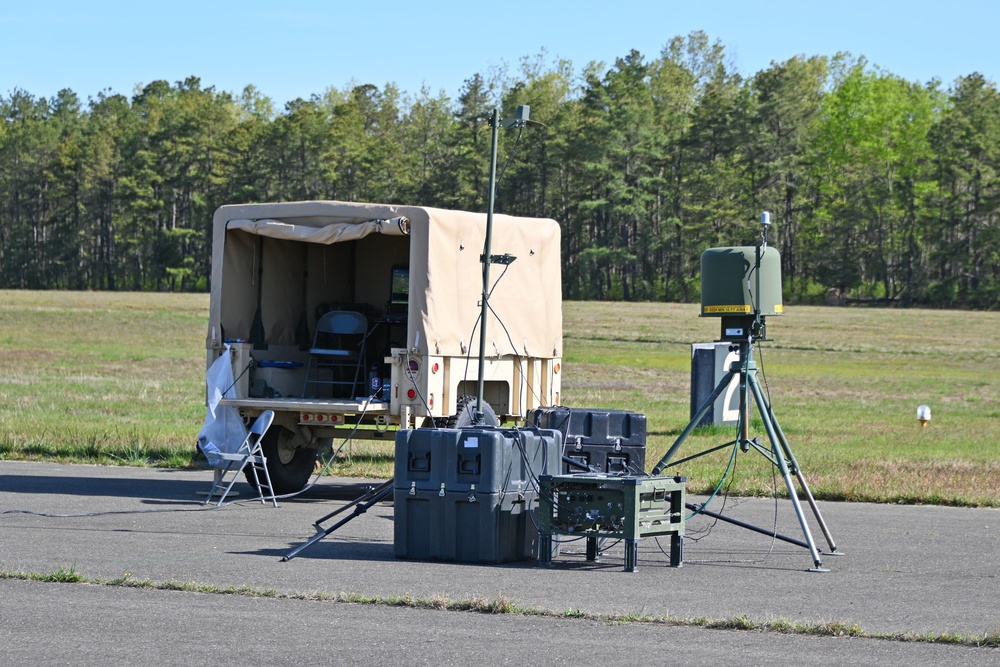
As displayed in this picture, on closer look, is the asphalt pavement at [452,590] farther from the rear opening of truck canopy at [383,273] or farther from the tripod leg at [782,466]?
the rear opening of truck canopy at [383,273]

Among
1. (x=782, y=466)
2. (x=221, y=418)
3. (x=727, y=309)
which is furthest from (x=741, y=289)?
(x=221, y=418)

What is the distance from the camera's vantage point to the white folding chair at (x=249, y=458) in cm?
1385

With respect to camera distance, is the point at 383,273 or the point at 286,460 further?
the point at 383,273

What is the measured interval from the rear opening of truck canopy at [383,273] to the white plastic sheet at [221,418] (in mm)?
408

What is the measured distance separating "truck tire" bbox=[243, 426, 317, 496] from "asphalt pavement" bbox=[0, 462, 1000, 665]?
1.25m

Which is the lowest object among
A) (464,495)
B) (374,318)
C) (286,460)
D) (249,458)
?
(286,460)

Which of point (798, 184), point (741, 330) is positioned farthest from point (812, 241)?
point (741, 330)

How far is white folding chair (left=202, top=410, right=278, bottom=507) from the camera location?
545 inches

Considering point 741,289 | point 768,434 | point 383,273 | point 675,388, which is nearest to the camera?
point 768,434

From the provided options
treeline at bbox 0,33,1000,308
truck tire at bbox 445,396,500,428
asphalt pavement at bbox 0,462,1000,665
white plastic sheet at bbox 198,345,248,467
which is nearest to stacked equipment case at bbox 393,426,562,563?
asphalt pavement at bbox 0,462,1000,665

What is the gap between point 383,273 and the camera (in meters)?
17.4

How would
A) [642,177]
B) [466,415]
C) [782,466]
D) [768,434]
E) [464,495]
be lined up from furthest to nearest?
[642,177] → [466,415] → [768,434] → [782,466] → [464,495]

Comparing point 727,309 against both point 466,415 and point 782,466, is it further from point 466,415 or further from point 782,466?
point 466,415

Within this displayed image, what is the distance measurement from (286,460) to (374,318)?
203 centimetres
